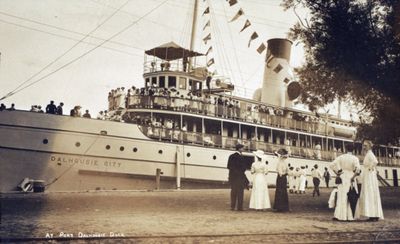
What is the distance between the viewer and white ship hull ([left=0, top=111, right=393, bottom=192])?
1652 centimetres

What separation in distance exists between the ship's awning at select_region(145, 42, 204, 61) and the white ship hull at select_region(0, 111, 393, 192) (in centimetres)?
593

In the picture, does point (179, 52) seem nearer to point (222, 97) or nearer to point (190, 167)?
point (222, 97)

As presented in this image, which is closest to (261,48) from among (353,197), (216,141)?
(216,141)

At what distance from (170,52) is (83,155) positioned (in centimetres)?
863

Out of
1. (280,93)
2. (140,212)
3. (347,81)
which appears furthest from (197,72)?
(140,212)

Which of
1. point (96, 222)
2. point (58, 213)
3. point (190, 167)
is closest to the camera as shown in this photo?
point (96, 222)

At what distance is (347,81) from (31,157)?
1263 centimetres

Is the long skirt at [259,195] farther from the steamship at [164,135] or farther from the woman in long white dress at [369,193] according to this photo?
the steamship at [164,135]

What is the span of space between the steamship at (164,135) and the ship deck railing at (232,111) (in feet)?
0.18

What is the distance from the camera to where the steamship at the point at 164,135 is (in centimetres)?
1681

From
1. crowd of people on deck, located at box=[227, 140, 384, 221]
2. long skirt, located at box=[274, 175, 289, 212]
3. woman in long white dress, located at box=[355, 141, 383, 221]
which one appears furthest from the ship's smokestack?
woman in long white dress, located at box=[355, 141, 383, 221]

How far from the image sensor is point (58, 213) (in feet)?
27.1

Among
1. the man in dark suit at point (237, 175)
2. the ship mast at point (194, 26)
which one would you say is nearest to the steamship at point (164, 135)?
the ship mast at point (194, 26)

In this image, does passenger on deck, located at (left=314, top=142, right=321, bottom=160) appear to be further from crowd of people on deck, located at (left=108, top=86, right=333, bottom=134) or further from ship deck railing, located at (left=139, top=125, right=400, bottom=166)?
crowd of people on deck, located at (left=108, top=86, right=333, bottom=134)
